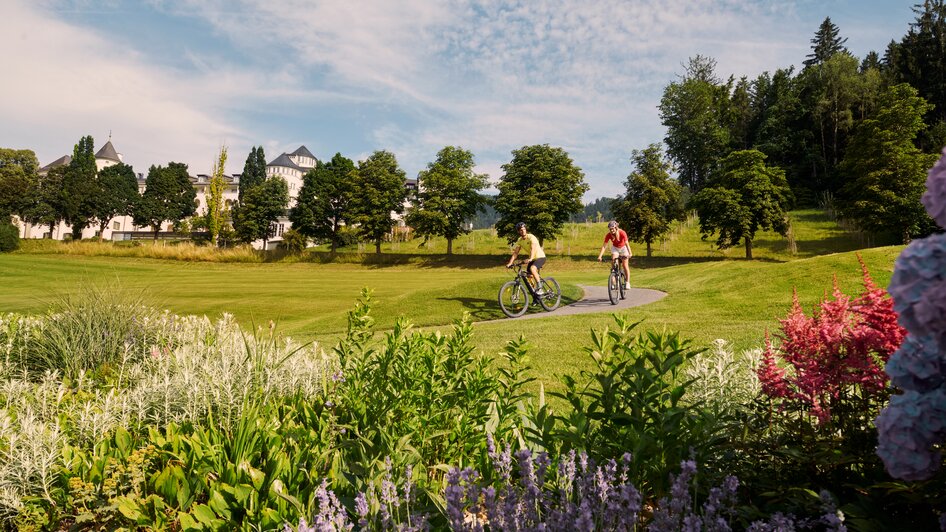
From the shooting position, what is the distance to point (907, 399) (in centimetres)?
130

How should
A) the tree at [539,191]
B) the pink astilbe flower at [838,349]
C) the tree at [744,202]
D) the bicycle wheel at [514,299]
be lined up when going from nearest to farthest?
the pink astilbe flower at [838,349]
the bicycle wheel at [514,299]
the tree at [744,202]
the tree at [539,191]

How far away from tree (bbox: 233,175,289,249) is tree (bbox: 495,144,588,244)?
37.8 meters

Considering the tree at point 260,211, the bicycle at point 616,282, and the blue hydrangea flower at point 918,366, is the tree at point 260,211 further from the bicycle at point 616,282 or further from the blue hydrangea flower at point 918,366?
the blue hydrangea flower at point 918,366

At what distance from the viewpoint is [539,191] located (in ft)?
184

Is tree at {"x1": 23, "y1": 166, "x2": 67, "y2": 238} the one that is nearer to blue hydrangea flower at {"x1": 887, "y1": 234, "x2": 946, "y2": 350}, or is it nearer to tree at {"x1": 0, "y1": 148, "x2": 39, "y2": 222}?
tree at {"x1": 0, "y1": 148, "x2": 39, "y2": 222}

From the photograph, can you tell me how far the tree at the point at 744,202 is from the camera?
4375cm

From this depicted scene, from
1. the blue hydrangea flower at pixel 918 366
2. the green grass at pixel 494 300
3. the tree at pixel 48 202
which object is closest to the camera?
the blue hydrangea flower at pixel 918 366

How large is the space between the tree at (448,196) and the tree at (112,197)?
5659 centimetres

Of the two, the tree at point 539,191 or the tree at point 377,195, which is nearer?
the tree at point 539,191

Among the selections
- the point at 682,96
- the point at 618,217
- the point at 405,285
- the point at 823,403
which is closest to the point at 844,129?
the point at 682,96

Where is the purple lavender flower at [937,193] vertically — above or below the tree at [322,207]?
below

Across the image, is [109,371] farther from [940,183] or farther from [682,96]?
[682,96]

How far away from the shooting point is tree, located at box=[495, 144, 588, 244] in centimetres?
5328

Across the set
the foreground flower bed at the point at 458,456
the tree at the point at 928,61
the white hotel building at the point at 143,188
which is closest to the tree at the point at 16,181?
the white hotel building at the point at 143,188
